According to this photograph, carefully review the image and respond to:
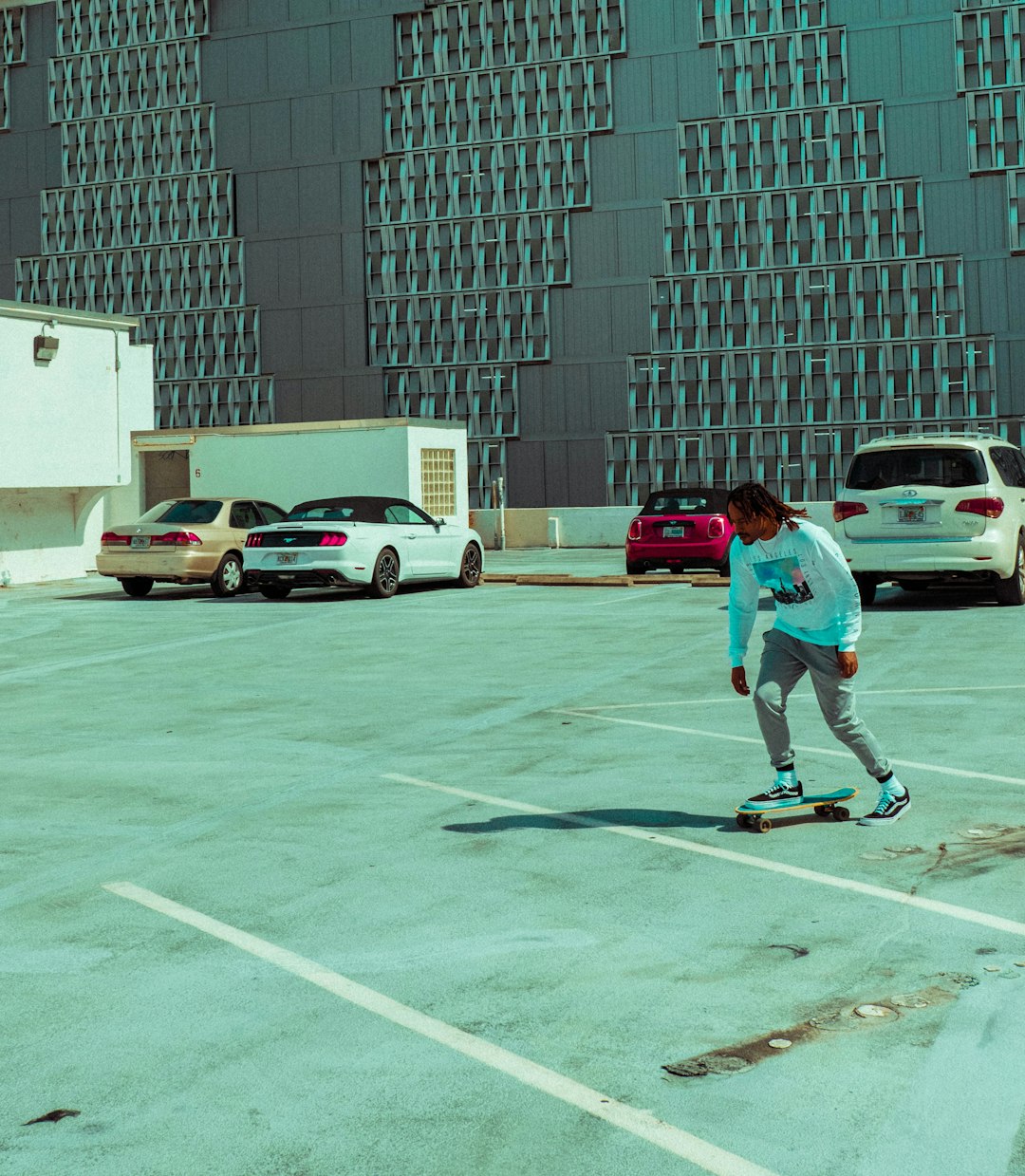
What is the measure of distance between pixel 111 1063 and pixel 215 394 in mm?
67187

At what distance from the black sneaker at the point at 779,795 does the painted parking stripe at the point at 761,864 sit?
471mm

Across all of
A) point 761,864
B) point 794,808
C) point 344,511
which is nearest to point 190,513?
point 344,511

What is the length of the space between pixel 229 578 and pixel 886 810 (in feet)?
61.9

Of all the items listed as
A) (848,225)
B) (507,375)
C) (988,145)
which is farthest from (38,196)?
(988,145)

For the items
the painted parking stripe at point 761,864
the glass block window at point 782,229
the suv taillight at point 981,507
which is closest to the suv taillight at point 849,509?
the suv taillight at point 981,507

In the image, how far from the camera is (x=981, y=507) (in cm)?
1861

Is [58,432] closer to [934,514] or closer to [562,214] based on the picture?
[934,514]

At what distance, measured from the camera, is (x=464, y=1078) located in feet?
13.6

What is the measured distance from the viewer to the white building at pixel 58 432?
→ 2753 cm

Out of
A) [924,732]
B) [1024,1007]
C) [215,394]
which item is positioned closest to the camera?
[1024,1007]

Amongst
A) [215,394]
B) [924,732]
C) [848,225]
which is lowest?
[924,732]

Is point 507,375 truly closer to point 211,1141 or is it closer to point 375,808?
point 375,808

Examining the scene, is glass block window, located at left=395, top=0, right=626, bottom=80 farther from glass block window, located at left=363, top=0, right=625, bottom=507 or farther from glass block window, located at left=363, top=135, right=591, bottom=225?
glass block window, located at left=363, top=135, right=591, bottom=225

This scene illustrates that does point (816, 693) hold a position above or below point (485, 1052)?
above
